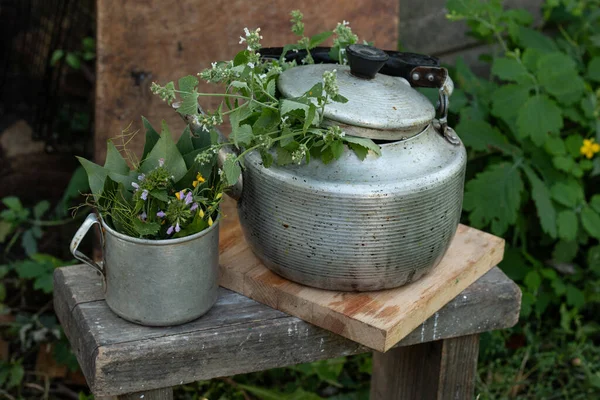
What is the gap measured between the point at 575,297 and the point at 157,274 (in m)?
1.66

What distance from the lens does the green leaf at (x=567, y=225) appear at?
246 centimetres

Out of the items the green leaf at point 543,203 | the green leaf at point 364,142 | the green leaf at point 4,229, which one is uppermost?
the green leaf at point 364,142

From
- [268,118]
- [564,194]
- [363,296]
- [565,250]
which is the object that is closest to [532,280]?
[565,250]

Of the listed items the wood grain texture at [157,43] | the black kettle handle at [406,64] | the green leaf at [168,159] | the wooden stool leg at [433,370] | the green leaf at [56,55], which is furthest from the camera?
the green leaf at [56,55]

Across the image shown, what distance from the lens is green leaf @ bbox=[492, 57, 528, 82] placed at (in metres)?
2.43

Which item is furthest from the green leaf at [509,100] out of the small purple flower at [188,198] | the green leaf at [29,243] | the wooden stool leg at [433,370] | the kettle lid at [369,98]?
the green leaf at [29,243]

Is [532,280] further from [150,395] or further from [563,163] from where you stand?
[150,395]

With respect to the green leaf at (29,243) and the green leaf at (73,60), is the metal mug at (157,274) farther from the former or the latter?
the green leaf at (73,60)

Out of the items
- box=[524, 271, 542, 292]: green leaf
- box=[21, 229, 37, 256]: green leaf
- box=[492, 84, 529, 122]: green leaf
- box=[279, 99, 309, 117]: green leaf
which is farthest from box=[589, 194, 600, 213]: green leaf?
box=[21, 229, 37, 256]: green leaf

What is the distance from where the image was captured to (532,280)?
2.58 metres

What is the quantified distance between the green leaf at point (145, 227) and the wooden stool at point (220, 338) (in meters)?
0.22

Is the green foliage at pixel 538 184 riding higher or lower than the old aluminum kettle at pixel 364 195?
lower

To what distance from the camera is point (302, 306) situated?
5.24 ft

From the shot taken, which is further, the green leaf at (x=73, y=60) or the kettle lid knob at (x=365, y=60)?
the green leaf at (x=73, y=60)
